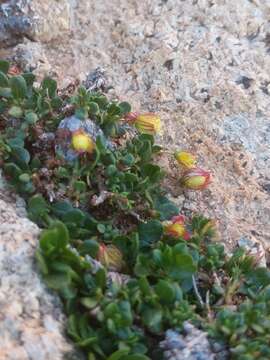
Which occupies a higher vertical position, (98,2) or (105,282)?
(98,2)

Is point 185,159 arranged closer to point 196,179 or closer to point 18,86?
point 196,179

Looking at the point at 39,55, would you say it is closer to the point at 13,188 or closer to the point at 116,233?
the point at 13,188

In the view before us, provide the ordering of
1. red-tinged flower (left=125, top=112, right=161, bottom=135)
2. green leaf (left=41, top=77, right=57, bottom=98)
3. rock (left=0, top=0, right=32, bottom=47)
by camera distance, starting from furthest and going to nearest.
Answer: rock (left=0, top=0, right=32, bottom=47)
red-tinged flower (left=125, top=112, right=161, bottom=135)
green leaf (left=41, top=77, right=57, bottom=98)

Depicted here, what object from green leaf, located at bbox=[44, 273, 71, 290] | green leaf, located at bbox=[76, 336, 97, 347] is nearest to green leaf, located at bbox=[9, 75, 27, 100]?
green leaf, located at bbox=[44, 273, 71, 290]

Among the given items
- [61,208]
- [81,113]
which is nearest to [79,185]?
[61,208]

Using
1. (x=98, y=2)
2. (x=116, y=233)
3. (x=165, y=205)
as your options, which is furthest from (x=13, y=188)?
(x=98, y=2)

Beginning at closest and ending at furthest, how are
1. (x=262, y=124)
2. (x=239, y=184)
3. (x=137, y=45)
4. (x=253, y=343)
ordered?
1. (x=253, y=343)
2. (x=239, y=184)
3. (x=262, y=124)
4. (x=137, y=45)

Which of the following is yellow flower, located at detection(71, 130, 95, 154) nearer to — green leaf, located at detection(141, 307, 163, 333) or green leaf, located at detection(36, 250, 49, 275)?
green leaf, located at detection(36, 250, 49, 275)
